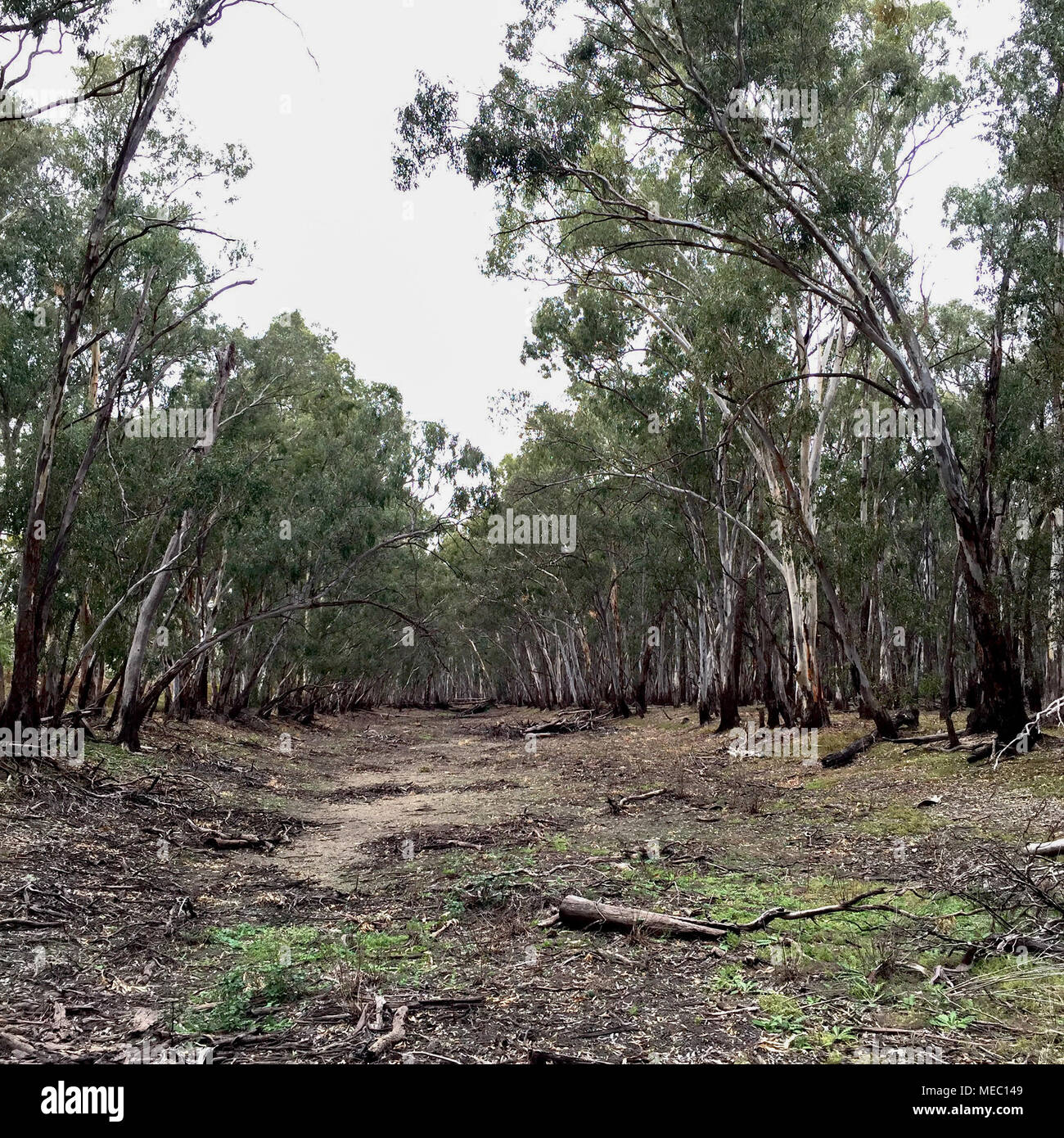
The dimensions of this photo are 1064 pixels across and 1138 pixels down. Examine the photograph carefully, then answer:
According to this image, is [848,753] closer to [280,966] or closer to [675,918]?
[675,918]

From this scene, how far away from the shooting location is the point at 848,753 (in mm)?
13969

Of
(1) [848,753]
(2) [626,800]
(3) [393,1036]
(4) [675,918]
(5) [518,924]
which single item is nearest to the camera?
(3) [393,1036]

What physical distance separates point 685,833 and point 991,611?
16.5ft

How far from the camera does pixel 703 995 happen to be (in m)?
4.32

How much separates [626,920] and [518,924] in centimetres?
66

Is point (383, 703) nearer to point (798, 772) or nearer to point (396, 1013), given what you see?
point (798, 772)

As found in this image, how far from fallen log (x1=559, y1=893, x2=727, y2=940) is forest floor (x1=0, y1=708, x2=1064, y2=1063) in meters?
0.09

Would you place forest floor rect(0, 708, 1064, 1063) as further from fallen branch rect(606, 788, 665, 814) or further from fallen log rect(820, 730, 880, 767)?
fallen log rect(820, 730, 880, 767)

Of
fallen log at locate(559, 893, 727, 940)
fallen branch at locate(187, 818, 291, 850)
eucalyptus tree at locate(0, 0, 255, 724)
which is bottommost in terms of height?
fallen branch at locate(187, 818, 291, 850)

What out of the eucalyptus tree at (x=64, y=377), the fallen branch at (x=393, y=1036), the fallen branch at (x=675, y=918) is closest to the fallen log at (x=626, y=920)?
the fallen branch at (x=675, y=918)

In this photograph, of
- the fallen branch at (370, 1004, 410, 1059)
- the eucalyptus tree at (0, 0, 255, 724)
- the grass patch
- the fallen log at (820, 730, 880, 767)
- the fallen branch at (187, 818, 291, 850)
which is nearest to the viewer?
the fallen branch at (370, 1004, 410, 1059)

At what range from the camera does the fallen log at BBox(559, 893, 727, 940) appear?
5.25 metres

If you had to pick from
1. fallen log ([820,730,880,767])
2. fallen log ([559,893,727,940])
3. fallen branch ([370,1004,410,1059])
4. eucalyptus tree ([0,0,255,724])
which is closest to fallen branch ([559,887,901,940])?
fallen log ([559,893,727,940])

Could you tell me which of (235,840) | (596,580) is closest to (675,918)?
(235,840)
